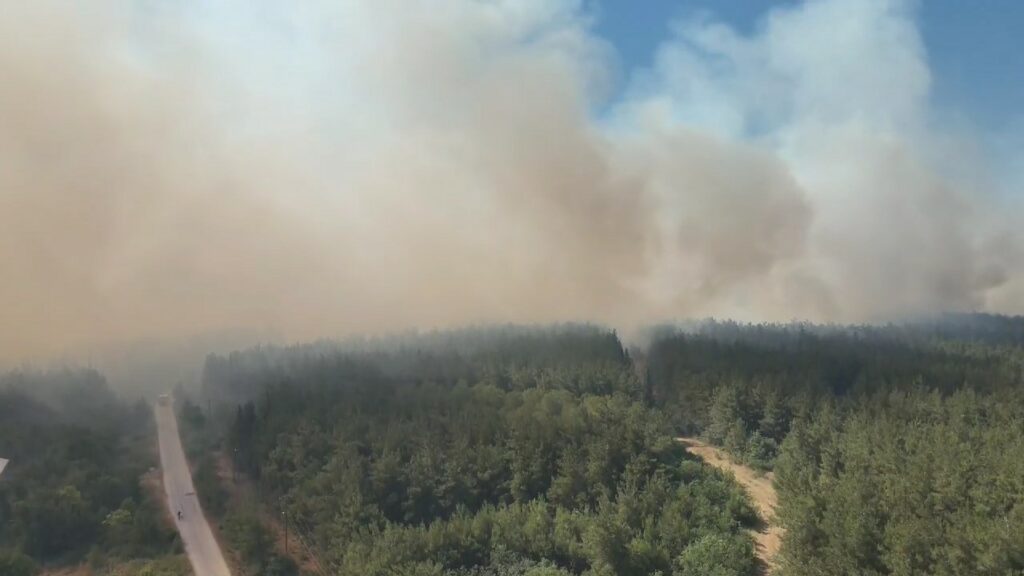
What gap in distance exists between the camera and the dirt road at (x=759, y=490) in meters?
35.7

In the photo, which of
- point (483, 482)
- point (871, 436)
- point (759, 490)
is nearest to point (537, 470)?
point (483, 482)

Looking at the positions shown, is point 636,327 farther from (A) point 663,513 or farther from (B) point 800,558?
(B) point 800,558

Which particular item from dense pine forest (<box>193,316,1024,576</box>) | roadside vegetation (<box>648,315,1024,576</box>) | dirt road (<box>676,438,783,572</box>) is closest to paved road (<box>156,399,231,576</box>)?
dense pine forest (<box>193,316,1024,576</box>)

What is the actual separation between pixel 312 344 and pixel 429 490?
59.3m

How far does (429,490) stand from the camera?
3788 centimetres

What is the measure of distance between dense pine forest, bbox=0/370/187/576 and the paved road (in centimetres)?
86

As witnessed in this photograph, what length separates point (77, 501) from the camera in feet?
124

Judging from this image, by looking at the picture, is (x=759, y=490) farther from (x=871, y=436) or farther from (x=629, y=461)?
(x=629, y=461)

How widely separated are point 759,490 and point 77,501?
37.7m

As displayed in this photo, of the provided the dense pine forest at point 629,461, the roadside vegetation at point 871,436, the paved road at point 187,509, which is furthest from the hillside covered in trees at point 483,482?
the roadside vegetation at point 871,436

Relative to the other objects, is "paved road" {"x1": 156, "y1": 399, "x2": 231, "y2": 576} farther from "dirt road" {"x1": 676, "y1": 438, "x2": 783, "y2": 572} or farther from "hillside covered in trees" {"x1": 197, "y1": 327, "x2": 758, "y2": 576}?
"dirt road" {"x1": 676, "y1": 438, "x2": 783, "y2": 572}

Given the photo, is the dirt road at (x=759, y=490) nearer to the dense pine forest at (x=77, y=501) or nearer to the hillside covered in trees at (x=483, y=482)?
the hillside covered in trees at (x=483, y=482)

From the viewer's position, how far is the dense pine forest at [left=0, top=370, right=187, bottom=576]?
114ft

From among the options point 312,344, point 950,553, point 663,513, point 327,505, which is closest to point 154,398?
point 312,344
